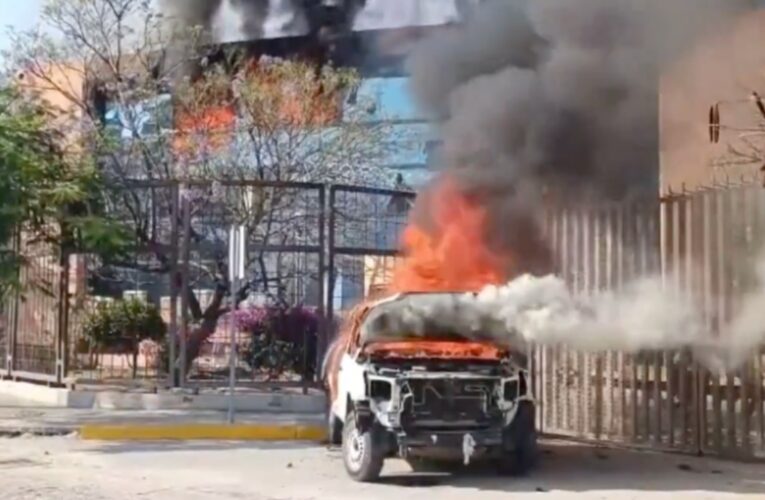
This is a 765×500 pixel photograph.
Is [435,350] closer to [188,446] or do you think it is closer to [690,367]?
[690,367]

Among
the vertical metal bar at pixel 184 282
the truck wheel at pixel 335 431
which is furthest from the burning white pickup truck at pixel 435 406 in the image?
the vertical metal bar at pixel 184 282

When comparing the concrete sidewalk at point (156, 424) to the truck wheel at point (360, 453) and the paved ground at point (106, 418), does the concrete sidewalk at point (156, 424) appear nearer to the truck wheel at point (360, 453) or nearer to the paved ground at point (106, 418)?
the paved ground at point (106, 418)

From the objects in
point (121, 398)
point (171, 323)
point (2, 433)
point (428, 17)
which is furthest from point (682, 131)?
point (2, 433)

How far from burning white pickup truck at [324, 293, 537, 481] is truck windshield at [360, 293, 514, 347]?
1.31ft

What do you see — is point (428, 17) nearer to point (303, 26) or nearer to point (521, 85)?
point (303, 26)

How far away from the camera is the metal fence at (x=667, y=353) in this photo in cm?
1052

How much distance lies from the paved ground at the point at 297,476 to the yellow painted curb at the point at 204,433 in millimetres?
435

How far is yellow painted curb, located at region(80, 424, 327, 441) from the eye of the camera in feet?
39.9

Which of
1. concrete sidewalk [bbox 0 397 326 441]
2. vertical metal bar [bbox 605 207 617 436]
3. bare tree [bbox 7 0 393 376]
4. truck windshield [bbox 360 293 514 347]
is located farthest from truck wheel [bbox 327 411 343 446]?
bare tree [bbox 7 0 393 376]

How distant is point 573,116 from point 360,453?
4.56 m

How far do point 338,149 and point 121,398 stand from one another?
6707 millimetres

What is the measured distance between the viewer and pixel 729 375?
10.6 m

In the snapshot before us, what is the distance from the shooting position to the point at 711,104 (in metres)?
16.4

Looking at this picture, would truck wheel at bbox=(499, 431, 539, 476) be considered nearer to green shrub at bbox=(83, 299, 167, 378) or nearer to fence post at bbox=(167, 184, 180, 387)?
fence post at bbox=(167, 184, 180, 387)
